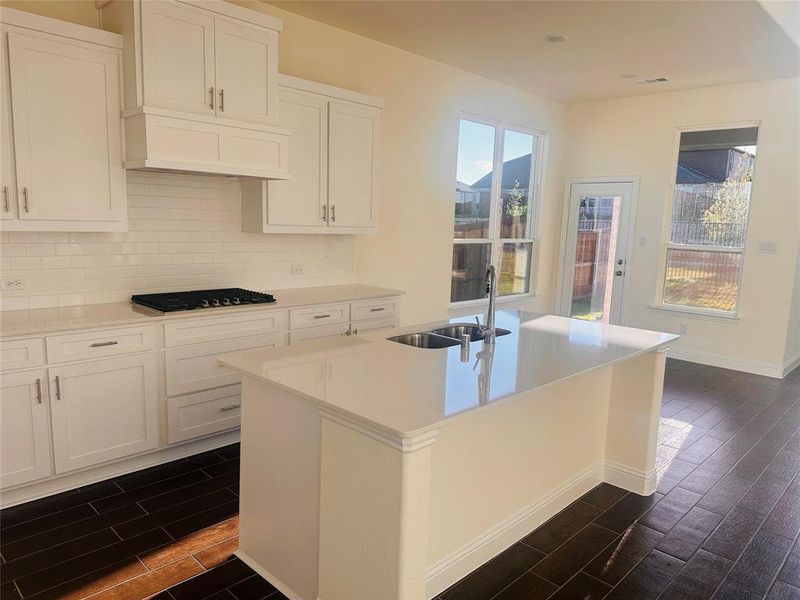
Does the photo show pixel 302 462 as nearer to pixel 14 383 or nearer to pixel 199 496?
pixel 199 496

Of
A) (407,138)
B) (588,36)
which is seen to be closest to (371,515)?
(407,138)

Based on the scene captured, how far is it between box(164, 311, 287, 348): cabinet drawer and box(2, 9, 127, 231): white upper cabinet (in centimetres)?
67

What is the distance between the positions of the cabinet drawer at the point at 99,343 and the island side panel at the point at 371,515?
159 cm

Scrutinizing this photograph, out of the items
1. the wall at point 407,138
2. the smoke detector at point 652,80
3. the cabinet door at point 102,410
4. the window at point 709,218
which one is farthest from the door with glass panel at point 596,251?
the cabinet door at point 102,410

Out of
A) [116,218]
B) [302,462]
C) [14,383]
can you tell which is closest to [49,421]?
[14,383]

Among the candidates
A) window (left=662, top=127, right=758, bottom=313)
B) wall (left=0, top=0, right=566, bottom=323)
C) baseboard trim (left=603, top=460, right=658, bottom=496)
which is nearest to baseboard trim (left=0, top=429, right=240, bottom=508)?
wall (left=0, top=0, right=566, bottom=323)

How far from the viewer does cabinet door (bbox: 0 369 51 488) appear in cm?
269

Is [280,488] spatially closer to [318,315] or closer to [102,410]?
[102,410]

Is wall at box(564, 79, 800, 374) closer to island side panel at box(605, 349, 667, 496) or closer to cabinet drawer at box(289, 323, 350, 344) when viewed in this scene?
island side panel at box(605, 349, 667, 496)

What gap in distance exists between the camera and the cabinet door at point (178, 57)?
3.04m

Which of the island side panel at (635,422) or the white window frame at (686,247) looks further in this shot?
the white window frame at (686,247)

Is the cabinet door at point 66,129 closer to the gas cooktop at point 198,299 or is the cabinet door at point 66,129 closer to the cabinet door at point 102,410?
the gas cooktop at point 198,299

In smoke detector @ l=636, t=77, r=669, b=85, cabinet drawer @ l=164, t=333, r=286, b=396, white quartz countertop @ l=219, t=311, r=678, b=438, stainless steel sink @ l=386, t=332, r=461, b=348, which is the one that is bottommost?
cabinet drawer @ l=164, t=333, r=286, b=396

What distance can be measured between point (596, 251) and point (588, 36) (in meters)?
3.11
